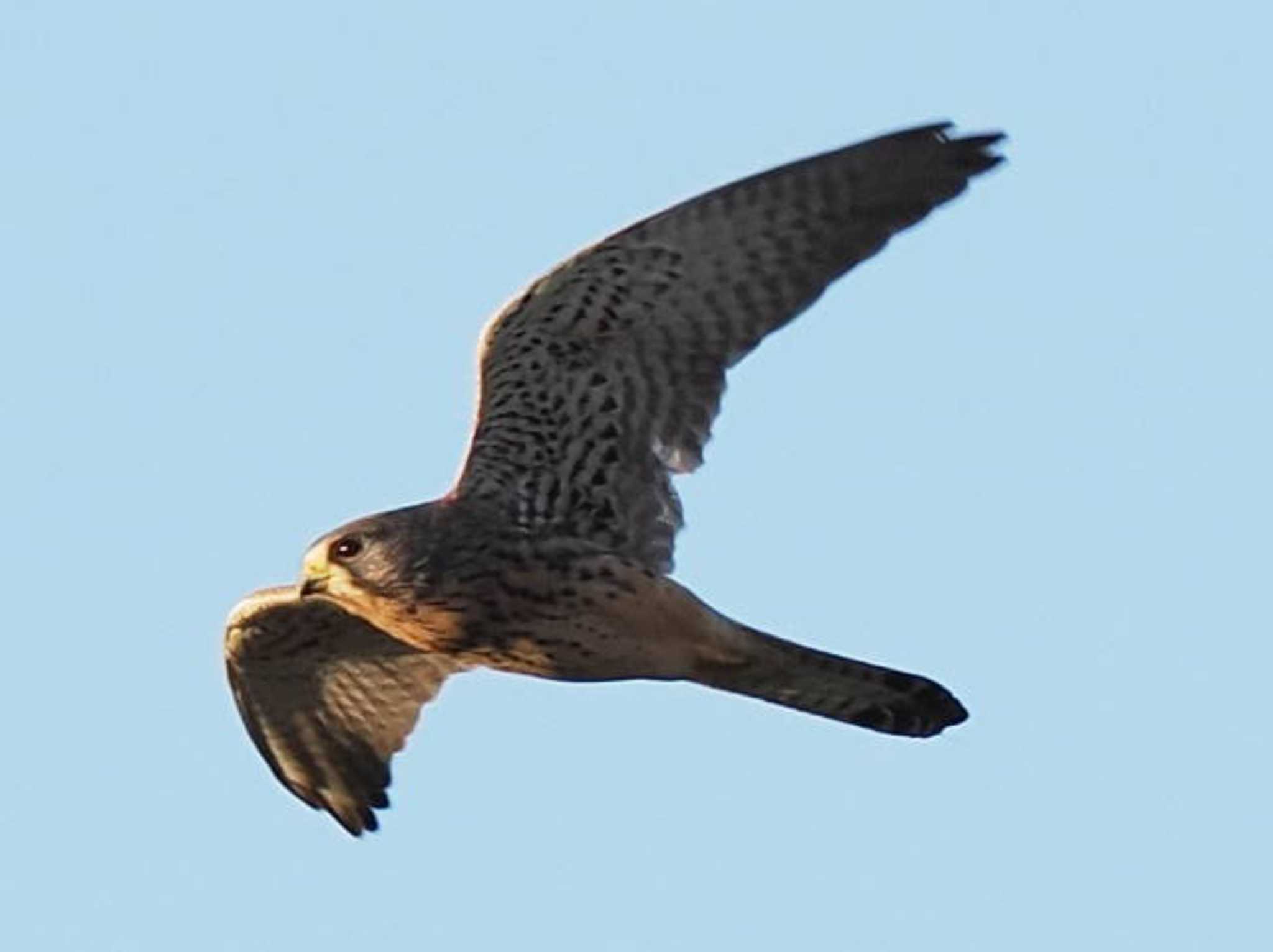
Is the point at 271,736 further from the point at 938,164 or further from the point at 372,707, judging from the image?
the point at 938,164

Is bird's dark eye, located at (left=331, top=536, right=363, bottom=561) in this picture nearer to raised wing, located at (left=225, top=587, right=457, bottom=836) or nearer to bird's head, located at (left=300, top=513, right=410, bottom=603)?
bird's head, located at (left=300, top=513, right=410, bottom=603)

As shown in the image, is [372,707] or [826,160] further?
[372,707]

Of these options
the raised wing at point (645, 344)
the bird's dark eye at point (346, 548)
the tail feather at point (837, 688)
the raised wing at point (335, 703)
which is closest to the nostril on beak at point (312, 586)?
the bird's dark eye at point (346, 548)

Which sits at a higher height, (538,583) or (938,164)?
(938,164)

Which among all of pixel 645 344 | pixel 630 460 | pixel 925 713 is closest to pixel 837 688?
pixel 925 713

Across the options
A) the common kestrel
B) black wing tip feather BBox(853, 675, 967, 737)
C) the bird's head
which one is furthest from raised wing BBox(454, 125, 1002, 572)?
black wing tip feather BBox(853, 675, 967, 737)

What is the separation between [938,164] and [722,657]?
5.95 ft

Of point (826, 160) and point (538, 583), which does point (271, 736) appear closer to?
point (538, 583)

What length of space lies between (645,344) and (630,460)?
0.41 m

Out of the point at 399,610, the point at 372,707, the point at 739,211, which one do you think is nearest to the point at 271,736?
the point at 372,707

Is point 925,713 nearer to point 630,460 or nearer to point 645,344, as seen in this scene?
point 630,460

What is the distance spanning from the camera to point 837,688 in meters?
13.1

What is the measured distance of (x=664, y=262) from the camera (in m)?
13.2

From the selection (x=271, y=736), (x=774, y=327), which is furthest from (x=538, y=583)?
(x=271, y=736)
